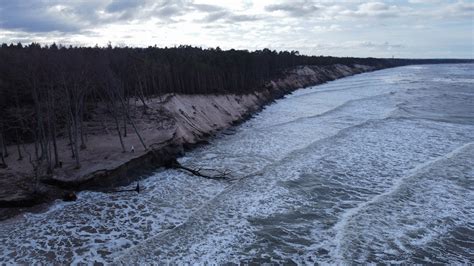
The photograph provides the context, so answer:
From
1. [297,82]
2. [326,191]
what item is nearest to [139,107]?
[326,191]

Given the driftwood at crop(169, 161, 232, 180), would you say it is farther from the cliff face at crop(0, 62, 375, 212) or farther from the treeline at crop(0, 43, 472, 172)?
the treeline at crop(0, 43, 472, 172)

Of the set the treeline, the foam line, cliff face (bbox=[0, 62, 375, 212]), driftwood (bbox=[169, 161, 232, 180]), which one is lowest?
the foam line

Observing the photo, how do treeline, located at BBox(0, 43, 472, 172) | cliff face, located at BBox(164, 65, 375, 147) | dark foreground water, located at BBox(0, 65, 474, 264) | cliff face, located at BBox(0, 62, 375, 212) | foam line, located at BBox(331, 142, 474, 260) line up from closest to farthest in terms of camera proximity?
dark foreground water, located at BBox(0, 65, 474, 264) → foam line, located at BBox(331, 142, 474, 260) → cliff face, located at BBox(0, 62, 375, 212) → treeline, located at BBox(0, 43, 472, 172) → cliff face, located at BBox(164, 65, 375, 147)

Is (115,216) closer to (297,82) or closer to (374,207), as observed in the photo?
(374,207)

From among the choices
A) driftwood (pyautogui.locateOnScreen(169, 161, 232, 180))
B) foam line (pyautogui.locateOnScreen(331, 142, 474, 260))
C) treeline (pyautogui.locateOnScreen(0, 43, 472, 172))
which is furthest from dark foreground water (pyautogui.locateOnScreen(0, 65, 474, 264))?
treeline (pyautogui.locateOnScreen(0, 43, 472, 172))

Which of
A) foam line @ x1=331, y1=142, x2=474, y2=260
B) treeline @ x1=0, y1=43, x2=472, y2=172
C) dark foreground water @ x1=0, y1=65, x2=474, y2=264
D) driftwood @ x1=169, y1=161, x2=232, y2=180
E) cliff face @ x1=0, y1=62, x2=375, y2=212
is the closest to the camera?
dark foreground water @ x1=0, y1=65, x2=474, y2=264

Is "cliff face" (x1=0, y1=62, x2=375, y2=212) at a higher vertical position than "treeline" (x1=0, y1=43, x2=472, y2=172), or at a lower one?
lower
